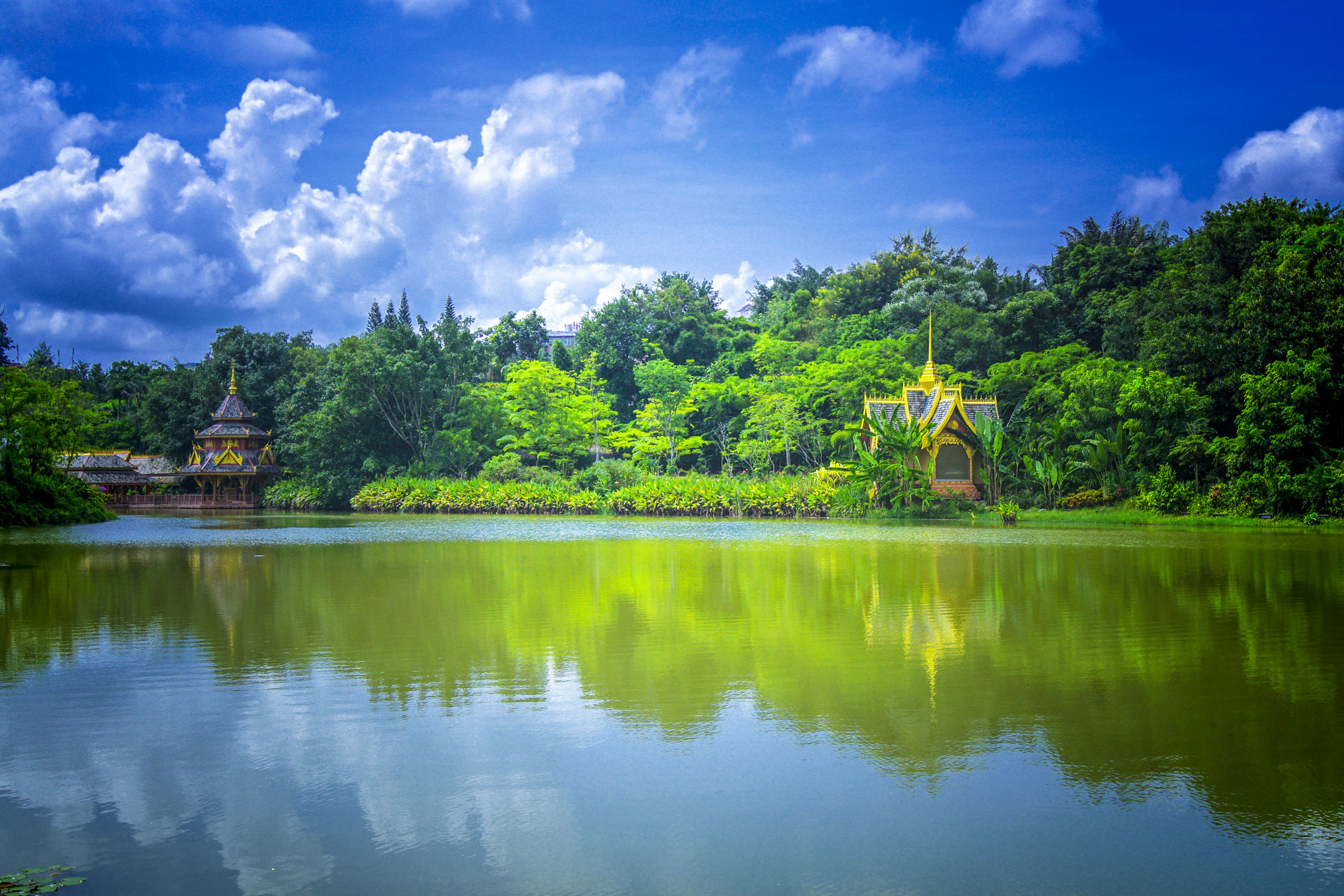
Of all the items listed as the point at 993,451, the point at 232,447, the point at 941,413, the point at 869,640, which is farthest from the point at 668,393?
the point at 869,640

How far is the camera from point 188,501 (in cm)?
3594

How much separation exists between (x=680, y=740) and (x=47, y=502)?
22268 millimetres

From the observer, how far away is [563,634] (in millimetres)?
6891

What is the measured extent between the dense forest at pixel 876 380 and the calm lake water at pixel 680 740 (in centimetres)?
1106

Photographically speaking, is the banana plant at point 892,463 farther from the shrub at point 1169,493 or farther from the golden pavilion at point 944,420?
the shrub at point 1169,493

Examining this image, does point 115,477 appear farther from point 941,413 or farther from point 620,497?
point 941,413

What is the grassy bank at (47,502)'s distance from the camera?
63.3 feet

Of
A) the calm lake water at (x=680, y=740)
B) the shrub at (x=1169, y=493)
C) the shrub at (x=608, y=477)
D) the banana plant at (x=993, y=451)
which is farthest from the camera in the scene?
the shrub at (x=608, y=477)

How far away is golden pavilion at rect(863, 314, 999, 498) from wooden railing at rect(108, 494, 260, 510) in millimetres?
25530

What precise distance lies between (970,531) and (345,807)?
16369mm

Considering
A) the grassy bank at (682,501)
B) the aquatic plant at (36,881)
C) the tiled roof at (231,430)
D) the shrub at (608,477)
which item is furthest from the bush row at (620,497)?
the aquatic plant at (36,881)

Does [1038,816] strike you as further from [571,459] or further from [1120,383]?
[571,459]

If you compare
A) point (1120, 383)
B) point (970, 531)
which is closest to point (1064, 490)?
point (1120, 383)

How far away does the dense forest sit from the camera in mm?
18172
